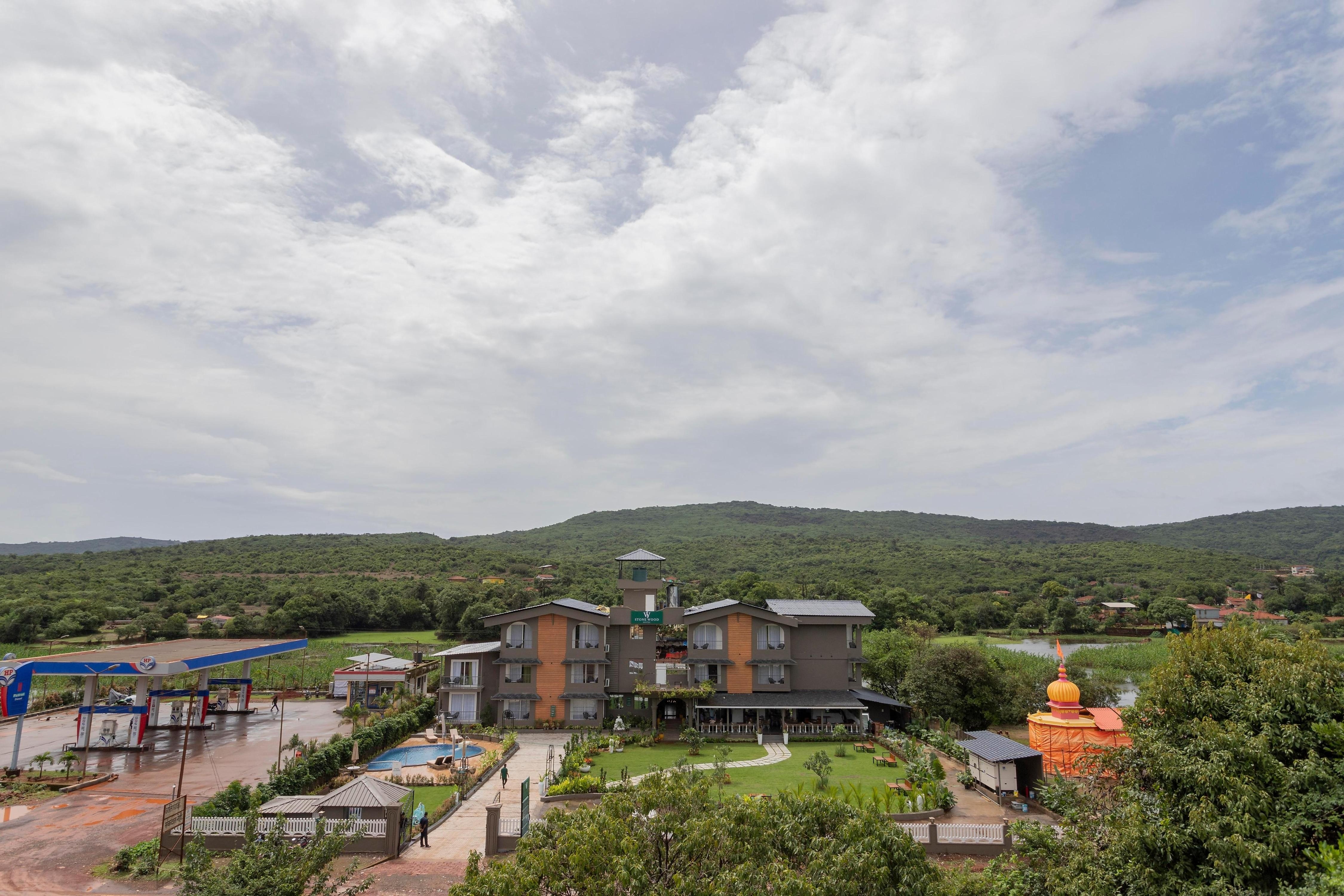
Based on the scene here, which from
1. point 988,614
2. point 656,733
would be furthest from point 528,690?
point 988,614

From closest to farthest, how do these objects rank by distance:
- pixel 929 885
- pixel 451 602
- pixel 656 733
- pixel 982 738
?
1. pixel 929 885
2. pixel 982 738
3. pixel 656 733
4. pixel 451 602

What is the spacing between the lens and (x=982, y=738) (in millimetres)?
28719

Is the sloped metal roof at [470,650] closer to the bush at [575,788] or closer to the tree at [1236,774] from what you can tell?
the bush at [575,788]

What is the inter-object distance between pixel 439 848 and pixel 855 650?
27037 mm

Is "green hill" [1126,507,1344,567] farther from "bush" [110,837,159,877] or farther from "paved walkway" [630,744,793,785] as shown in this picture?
"bush" [110,837,159,877]

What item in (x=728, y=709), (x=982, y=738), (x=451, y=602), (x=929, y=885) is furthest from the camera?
(x=451, y=602)

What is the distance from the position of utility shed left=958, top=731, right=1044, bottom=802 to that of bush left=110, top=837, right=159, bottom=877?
26.2 metres

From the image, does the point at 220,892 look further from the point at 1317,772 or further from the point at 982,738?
the point at 982,738

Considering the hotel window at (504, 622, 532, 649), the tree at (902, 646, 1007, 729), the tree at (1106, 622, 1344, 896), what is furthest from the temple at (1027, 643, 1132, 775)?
the hotel window at (504, 622, 532, 649)

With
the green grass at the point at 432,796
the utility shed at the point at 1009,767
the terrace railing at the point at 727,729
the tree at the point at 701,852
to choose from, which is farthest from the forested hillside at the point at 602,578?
the tree at the point at 701,852

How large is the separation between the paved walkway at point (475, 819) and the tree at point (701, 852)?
9953 mm

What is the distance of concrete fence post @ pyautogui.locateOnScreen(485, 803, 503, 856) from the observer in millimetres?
20312

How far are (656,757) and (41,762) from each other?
77.8 ft

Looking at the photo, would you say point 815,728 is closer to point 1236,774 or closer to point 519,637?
point 519,637
